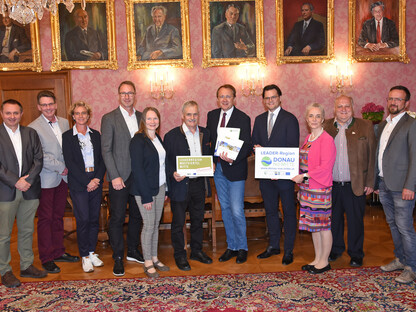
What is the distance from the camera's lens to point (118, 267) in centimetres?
392

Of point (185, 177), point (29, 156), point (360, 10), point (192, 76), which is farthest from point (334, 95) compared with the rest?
point (29, 156)

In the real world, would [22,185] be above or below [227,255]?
above

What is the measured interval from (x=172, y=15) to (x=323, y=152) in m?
4.11

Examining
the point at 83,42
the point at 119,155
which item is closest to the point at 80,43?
the point at 83,42

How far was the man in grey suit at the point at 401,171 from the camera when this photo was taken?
339 cm

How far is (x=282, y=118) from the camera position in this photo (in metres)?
4.00

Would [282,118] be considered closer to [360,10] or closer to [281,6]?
[281,6]

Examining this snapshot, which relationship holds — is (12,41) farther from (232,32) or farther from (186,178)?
(186,178)

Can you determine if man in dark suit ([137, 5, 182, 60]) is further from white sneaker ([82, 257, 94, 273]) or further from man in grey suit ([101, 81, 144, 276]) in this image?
white sneaker ([82, 257, 94, 273])

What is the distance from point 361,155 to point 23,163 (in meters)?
3.41

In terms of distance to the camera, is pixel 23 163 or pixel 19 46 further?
pixel 19 46

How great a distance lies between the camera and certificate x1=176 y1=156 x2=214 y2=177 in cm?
381

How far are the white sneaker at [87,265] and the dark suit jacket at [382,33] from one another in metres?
5.72

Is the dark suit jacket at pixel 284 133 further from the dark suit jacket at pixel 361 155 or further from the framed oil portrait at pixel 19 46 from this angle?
the framed oil portrait at pixel 19 46
